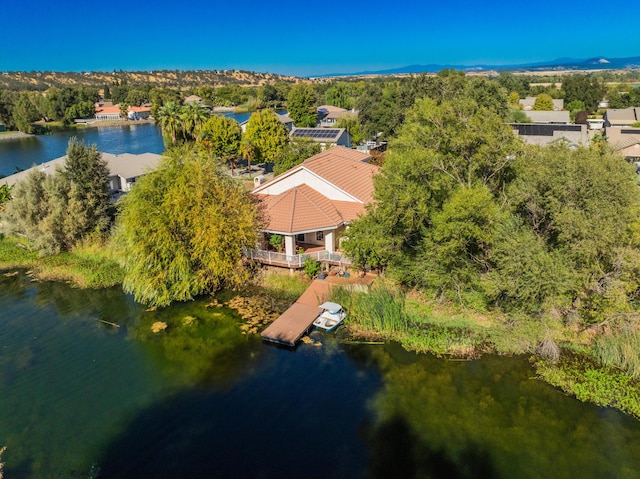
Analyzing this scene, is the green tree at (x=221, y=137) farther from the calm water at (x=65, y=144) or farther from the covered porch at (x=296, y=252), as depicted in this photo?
the calm water at (x=65, y=144)

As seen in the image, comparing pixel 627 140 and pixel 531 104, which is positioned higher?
pixel 531 104

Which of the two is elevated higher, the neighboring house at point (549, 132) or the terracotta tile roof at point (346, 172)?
the neighboring house at point (549, 132)

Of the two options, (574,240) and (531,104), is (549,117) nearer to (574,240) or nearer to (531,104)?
(531,104)

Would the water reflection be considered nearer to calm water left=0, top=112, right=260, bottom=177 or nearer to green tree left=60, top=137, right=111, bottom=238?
green tree left=60, top=137, right=111, bottom=238

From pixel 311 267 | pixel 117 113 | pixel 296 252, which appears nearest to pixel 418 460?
pixel 311 267

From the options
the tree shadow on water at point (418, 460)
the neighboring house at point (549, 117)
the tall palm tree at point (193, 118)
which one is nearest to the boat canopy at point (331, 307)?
the tree shadow on water at point (418, 460)

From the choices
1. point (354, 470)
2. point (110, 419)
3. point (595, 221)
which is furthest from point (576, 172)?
point (110, 419)
